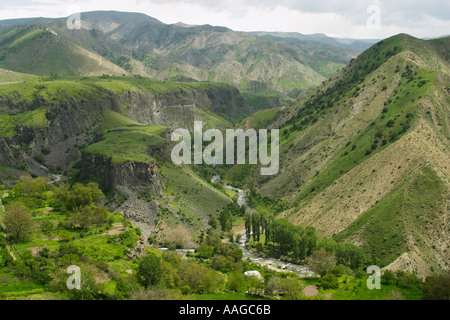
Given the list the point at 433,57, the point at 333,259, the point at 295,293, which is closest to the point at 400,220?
the point at 333,259

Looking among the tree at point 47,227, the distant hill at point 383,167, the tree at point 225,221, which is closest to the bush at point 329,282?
the distant hill at point 383,167

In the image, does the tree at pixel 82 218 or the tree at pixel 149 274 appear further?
the tree at pixel 82 218

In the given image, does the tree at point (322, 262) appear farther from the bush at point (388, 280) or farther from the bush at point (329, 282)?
the bush at point (388, 280)

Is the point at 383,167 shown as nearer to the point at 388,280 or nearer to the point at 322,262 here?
the point at 322,262

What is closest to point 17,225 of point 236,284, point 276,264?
point 236,284

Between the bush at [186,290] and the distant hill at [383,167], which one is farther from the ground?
the distant hill at [383,167]

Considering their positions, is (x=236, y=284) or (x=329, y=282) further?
(x=329, y=282)

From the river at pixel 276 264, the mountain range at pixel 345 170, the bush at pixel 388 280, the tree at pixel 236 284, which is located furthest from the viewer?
the river at pixel 276 264

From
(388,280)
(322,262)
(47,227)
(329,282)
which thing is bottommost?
(329,282)

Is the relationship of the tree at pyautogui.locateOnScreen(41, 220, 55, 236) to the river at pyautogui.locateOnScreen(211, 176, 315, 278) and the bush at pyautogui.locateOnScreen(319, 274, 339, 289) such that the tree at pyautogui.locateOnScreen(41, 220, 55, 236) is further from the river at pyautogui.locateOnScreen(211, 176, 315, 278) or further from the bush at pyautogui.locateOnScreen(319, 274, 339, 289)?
the bush at pyautogui.locateOnScreen(319, 274, 339, 289)

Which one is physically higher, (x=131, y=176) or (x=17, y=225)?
(x=131, y=176)

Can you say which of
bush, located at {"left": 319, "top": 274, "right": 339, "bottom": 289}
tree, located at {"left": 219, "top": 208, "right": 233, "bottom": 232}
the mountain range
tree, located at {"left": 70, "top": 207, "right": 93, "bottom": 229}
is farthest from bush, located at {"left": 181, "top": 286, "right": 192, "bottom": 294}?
tree, located at {"left": 219, "top": 208, "right": 233, "bottom": 232}
